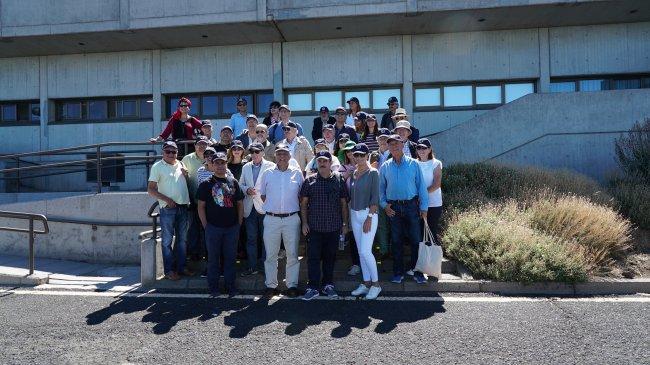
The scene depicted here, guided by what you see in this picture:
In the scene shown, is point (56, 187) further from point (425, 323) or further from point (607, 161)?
point (607, 161)

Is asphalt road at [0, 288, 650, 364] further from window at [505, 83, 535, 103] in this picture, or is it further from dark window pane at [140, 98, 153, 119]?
dark window pane at [140, 98, 153, 119]

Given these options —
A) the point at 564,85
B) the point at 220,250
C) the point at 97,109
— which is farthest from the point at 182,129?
the point at 564,85

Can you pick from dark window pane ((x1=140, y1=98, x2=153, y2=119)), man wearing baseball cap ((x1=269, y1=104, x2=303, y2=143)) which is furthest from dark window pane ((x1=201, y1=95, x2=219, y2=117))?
man wearing baseball cap ((x1=269, y1=104, x2=303, y2=143))

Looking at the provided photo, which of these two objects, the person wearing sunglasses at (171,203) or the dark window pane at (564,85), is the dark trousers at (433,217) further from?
the dark window pane at (564,85)

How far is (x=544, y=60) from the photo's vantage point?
532 inches

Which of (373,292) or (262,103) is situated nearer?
(373,292)

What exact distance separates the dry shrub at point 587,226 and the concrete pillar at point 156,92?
11615mm

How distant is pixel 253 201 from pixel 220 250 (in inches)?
31.7

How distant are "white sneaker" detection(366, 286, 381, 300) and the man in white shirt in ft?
3.14

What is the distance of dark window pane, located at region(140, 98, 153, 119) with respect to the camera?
15.0 meters

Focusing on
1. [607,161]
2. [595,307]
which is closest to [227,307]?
[595,307]

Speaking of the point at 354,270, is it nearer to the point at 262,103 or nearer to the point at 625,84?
the point at 262,103

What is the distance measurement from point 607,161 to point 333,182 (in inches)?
346

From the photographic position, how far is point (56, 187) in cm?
1446
